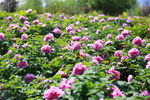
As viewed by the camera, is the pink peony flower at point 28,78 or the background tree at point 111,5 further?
the background tree at point 111,5

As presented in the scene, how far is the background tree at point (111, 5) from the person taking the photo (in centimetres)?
1739

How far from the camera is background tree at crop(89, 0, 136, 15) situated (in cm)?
1739

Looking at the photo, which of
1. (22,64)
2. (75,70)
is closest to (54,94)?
(75,70)

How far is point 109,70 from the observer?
90.9 inches

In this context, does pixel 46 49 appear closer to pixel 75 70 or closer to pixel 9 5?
pixel 75 70

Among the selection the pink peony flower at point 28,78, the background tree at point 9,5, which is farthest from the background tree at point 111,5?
the pink peony flower at point 28,78

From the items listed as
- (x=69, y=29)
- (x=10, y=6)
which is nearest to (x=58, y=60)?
(x=69, y=29)

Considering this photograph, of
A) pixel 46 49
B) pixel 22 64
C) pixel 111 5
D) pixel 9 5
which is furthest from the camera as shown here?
pixel 111 5

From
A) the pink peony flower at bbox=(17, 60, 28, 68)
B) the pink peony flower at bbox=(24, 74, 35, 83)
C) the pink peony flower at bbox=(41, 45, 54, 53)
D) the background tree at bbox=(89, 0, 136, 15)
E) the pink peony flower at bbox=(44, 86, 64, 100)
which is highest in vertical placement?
the background tree at bbox=(89, 0, 136, 15)

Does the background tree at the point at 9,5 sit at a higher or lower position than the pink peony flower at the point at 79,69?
higher

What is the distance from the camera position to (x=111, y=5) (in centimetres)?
1739

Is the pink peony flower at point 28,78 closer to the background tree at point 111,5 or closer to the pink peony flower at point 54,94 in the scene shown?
the pink peony flower at point 54,94

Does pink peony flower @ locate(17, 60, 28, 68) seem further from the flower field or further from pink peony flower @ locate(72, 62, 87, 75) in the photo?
pink peony flower @ locate(72, 62, 87, 75)

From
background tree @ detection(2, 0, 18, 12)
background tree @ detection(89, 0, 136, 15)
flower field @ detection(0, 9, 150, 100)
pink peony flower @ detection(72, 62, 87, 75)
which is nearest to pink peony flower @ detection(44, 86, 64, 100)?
flower field @ detection(0, 9, 150, 100)
